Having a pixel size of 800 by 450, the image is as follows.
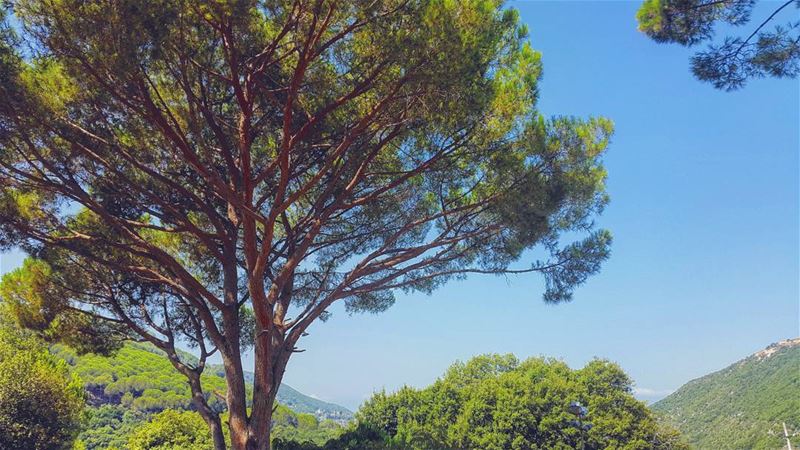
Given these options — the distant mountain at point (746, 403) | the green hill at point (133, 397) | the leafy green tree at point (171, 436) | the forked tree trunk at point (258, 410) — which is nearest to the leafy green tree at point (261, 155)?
the forked tree trunk at point (258, 410)

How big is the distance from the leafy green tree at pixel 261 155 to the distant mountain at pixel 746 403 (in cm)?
4211

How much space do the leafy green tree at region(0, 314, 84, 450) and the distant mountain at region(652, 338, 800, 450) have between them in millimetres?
41091

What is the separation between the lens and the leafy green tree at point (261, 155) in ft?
16.1

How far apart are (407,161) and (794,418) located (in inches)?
2138

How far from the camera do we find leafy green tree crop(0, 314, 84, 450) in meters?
11.3

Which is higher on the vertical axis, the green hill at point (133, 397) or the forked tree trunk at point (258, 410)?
the green hill at point (133, 397)

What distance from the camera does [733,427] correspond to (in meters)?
53.6

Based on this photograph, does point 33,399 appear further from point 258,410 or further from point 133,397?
point 133,397

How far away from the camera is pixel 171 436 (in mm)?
12367

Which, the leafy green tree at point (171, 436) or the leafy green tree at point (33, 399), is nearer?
the leafy green tree at point (33, 399)

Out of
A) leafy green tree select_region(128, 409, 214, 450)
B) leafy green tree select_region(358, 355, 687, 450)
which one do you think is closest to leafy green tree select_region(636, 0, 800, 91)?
leafy green tree select_region(128, 409, 214, 450)

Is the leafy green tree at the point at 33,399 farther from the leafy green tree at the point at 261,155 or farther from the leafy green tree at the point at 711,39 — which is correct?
the leafy green tree at the point at 711,39

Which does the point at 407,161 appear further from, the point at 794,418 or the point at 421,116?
the point at 794,418

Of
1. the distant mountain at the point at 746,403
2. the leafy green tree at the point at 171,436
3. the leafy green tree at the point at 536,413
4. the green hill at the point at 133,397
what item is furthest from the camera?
the distant mountain at the point at 746,403
